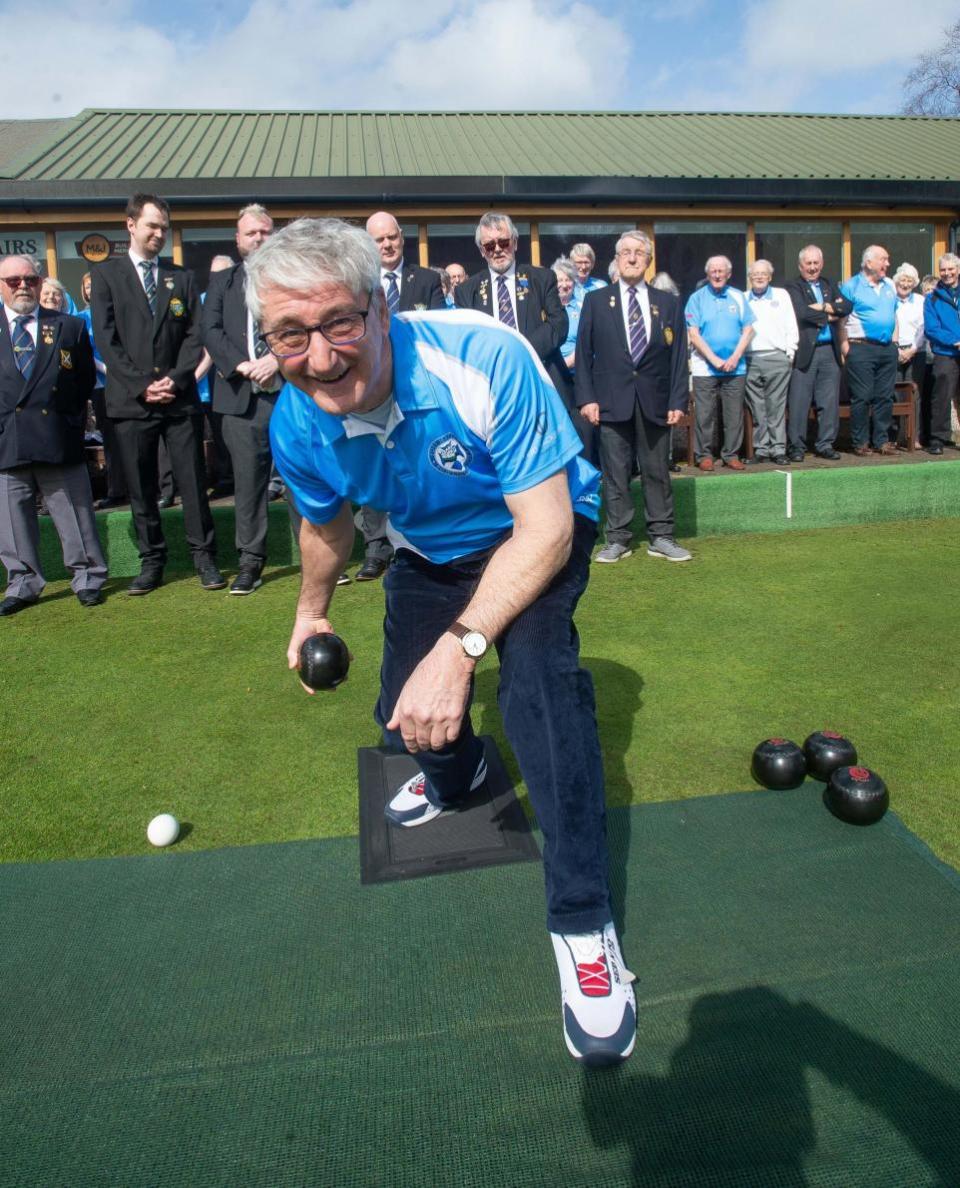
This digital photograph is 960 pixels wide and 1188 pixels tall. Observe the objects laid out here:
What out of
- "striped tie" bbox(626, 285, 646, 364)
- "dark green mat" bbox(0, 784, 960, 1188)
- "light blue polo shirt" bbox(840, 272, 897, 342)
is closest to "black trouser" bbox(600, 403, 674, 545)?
"striped tie" bbox(626, 285, 646, 364)

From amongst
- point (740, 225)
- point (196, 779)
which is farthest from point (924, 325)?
point (196, 779)

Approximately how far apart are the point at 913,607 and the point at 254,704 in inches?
154

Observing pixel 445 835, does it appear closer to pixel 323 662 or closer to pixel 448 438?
pixel 323 662

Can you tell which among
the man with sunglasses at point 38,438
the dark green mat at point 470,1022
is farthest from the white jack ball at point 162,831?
the man with sunglasses at point 38,438

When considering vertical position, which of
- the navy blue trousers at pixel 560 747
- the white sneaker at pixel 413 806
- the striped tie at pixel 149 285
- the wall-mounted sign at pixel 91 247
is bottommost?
the white sneaker at pixel 413 806

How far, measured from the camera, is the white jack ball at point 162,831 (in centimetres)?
319

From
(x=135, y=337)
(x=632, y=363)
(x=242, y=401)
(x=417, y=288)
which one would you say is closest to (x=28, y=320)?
(x=135, y=337)

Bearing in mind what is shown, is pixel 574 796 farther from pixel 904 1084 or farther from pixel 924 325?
pixel 924 325

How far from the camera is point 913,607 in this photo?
5574 millimetres

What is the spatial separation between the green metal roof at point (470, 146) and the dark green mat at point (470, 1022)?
32.5 feet

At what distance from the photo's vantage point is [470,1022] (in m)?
2.32

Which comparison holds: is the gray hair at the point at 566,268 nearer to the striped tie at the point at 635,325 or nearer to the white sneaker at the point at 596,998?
the striped tie at the point at 635,325

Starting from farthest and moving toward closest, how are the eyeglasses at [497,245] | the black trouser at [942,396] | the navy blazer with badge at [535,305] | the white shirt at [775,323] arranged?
the black trouser at [942,396], the white shirt at [775,323], the navy blazer with badge at [535,305], the eyeglasses at [497,245]

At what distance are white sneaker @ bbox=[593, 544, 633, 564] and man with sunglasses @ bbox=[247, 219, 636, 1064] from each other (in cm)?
439
